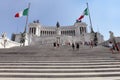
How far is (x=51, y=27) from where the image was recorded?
7631 centimetres

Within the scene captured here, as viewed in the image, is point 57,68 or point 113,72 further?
point 57,68

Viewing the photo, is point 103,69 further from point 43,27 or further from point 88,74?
point 43,27

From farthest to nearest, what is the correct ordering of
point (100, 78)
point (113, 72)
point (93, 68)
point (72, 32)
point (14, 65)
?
point (72, 32), point (14, 65), point (93, 68), point (113, 72), point (100, 78)

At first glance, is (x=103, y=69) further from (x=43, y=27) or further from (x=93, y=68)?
(x=43, y=27)

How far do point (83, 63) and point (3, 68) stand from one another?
14.9 feet

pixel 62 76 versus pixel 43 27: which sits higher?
pixel 43 27

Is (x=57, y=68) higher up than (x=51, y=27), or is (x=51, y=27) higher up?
(x=51, y=27)

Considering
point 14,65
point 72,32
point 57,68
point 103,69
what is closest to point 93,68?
point 103,69

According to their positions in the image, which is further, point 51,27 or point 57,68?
point 51,27

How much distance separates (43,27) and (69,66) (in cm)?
6869

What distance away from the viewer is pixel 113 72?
787 centimetres

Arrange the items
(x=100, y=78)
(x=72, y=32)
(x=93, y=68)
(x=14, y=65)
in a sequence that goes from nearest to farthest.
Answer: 1. (x=100, y=78)
2. (x=93, y=68)
3. (x=14, y=65)
4. (x=72, y=32)

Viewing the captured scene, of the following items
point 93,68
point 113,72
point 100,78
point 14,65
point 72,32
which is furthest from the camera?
point 72,32

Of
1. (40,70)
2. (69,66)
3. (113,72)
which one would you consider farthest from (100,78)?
(40,70)
